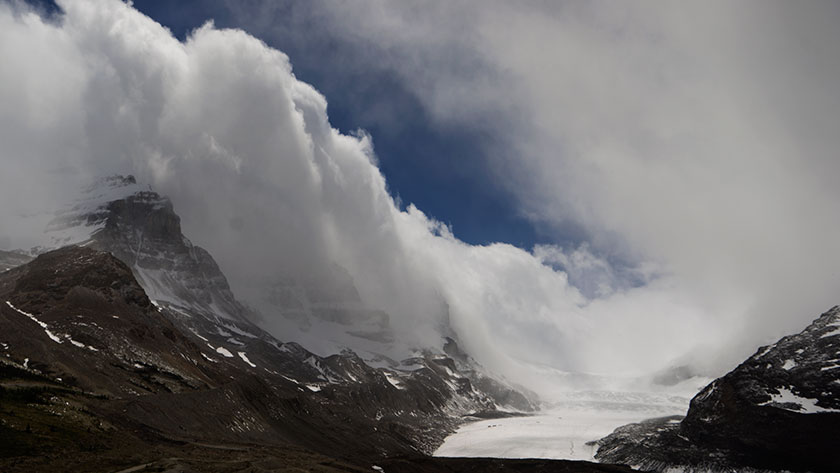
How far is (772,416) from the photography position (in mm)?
132125

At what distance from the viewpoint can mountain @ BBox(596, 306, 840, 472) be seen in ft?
406

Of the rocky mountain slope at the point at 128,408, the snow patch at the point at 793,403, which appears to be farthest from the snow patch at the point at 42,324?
the snow patch at the point at 793,403

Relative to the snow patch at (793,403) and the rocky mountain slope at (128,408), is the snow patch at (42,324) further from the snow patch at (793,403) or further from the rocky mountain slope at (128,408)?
the snow patch at (793,403)

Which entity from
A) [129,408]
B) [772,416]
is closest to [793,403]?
[772,416]

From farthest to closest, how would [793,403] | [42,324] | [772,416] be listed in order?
1. [42,324]
2. [772,416]
3. [793,403]

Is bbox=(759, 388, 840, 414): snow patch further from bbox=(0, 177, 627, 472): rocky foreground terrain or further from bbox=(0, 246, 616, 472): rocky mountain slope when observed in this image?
bbox=(0, 246, 616, 472): rocky mountain slope

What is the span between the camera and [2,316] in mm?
154250

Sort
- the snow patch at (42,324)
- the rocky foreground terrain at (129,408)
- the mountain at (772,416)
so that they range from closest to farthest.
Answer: the rocky foreground terrain at (129,408) < the mountain at (772,416) < the snow patch at (42,324)

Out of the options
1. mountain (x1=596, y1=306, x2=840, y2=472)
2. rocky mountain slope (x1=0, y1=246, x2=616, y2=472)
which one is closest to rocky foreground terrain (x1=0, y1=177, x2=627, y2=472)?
rocky mountain slope (x1=0, y1=246, x2=616, y2=472)

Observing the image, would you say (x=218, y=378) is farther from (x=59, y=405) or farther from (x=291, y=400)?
(x=59, y=405)

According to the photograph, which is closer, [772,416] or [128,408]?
[128,408]

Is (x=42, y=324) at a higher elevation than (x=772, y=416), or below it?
higher

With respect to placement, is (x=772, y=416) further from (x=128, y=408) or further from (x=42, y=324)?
(x=42, y=324)

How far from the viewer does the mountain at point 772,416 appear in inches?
4870
